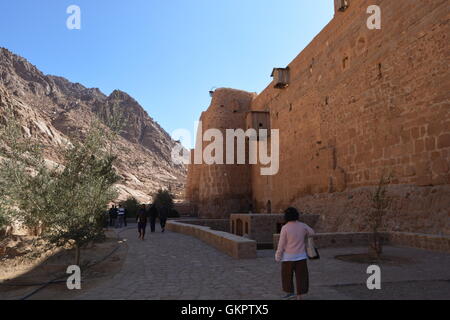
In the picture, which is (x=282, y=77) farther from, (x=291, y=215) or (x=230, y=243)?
(x=291, y=215)

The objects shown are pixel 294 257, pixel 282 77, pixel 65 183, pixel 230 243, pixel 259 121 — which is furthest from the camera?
pixel 259 121

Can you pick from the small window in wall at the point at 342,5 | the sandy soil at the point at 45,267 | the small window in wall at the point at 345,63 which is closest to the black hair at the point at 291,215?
the sandy soil at the point at 45,267

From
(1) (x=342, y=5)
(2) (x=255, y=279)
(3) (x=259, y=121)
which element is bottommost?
(2) (x=255, y=279)

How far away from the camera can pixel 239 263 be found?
704 centimetres

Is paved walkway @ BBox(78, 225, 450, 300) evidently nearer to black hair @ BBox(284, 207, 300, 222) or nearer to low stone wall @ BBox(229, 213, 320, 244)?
black hair @ BBox(284, 207, 300, 222)

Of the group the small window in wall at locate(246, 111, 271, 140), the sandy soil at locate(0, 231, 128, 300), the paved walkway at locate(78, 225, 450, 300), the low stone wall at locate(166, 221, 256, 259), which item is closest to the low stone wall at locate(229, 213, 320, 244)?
the low stone wall at locate(166, 221, 256, 259)

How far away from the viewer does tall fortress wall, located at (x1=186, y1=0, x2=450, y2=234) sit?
9.29m

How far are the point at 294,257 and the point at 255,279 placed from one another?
1.57 m

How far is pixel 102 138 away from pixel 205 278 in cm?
392

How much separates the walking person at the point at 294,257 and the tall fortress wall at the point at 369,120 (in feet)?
19.3

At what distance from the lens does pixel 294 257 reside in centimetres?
413

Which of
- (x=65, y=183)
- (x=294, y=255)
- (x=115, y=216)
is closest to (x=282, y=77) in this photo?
(x=115, y=216)

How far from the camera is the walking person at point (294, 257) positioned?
412 centimetres
